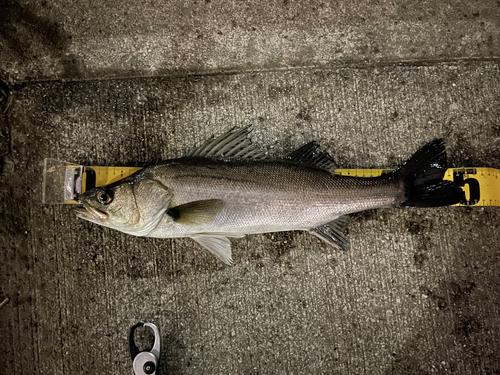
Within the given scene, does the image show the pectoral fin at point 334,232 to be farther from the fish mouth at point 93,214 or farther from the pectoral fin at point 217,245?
the fish mouth at point 93,214

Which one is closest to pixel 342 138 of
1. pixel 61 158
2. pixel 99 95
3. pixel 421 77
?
pixel 421 77

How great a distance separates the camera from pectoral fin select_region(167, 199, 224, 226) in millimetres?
2750

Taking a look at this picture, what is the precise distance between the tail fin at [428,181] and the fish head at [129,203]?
2.05 m

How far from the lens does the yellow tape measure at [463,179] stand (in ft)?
10.4

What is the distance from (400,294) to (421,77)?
2188mm

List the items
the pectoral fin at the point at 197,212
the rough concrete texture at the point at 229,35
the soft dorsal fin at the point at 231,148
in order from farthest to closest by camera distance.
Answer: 1. the rough concrete texture at the point at 229,35
2. the soft dorsal fin at the point at 231,148
3. the pectoral fin at the point at 197,212

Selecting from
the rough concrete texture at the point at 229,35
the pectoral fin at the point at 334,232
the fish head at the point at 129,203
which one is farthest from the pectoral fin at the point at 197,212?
the rough concrete texture at the point at 229,35

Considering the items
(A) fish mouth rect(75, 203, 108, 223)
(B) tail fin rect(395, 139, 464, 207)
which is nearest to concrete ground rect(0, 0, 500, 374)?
(B) tail fin rect(395, 139, 464, 207)

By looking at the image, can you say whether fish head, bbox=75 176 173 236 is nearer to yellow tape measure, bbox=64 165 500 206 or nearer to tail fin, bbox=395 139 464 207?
yellow tape measure, bbox=64 165 500 206

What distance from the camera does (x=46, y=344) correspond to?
10.6 feet

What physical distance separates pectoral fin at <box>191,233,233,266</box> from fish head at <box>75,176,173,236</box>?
0.45 metres

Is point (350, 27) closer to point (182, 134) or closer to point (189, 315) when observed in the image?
point (182, 134)

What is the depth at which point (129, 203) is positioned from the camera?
9.09 feet

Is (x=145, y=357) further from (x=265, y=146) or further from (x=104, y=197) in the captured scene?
(x=265, y=146)
